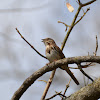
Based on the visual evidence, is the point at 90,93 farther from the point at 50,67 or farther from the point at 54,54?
the point at 54,54

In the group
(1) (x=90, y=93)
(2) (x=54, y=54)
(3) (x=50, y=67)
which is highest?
(2) (x=54, y=54)

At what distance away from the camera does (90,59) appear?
2955mm

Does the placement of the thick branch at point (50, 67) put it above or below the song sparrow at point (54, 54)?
below

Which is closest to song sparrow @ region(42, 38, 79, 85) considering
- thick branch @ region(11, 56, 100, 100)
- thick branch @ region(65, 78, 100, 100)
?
thick branch @ region(11, 56, 100, 100)

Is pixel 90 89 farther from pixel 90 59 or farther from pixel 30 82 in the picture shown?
pixel 30 82

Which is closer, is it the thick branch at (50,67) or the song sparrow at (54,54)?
the thick branch at (50,67)

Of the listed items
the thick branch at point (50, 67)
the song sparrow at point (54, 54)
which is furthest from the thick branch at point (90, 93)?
the song sparrow at point (54, 54)

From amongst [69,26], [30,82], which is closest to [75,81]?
[69,26]

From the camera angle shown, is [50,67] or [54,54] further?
[54,54]

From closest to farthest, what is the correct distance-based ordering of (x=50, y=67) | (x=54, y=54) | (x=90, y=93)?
1. (x=90, y=93)
2. (x=50, y=67)
3. (x=54, y=54)

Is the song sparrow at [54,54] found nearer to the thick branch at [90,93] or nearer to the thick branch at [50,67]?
the thick branch at [50,67]

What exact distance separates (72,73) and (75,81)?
1.20 ft

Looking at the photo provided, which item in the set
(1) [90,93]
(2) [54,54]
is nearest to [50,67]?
(1) [90,93]

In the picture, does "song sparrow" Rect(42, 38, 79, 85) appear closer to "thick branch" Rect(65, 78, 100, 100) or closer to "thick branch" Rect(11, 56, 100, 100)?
"thick branch" Rect(11, 56, 100, 100)
